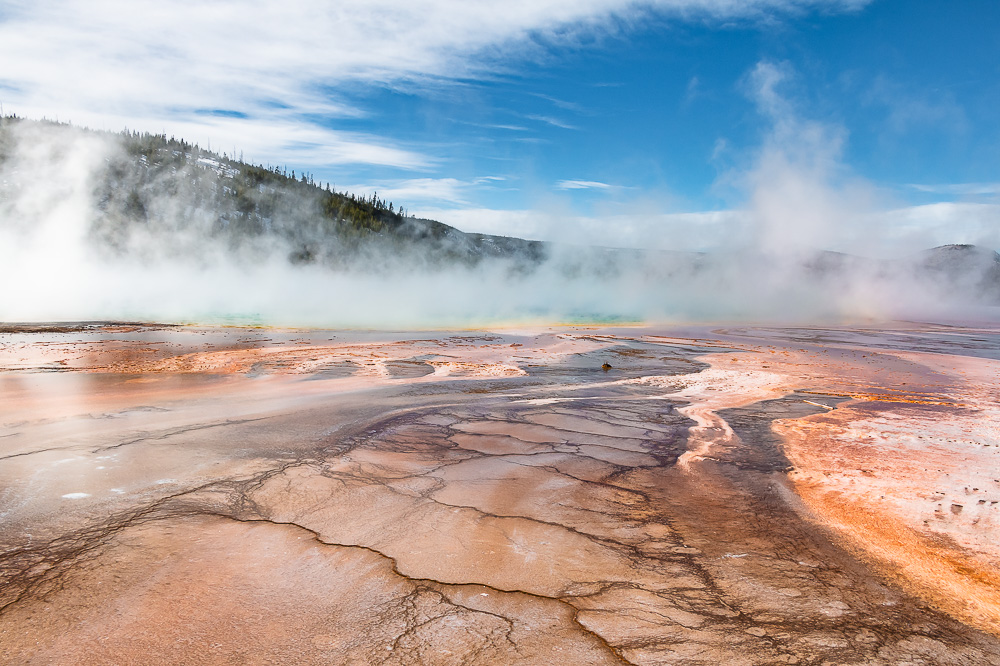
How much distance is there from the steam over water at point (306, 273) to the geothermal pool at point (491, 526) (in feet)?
54.6

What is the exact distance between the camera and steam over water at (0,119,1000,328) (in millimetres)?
31188

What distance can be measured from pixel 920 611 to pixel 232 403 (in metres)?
7.53

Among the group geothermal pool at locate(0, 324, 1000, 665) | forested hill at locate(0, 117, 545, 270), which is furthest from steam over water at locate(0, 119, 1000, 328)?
geothermal pool at locate(0, 324, 1000, 665)

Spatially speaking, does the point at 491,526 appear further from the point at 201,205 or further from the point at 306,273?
the point at 201,205

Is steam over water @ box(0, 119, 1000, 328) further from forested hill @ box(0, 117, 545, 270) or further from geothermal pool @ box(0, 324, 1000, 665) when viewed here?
geothermal pool @ box(0, 324, 1000, 665)

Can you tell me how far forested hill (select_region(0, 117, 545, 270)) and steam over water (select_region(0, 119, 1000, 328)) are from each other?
27cm

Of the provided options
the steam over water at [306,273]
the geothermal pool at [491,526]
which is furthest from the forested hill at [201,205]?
the geothermal pool at [491,526]

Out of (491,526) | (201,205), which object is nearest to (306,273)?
(201,205)

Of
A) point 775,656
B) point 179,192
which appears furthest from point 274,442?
point 179,192

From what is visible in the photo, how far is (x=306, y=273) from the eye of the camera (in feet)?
183

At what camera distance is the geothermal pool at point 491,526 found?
2646 mm

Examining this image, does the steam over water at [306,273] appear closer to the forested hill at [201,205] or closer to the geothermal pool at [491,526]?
the forested hill at [201,205]

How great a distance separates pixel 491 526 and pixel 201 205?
242 feet

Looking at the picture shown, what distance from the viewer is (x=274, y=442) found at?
580 centimetres
